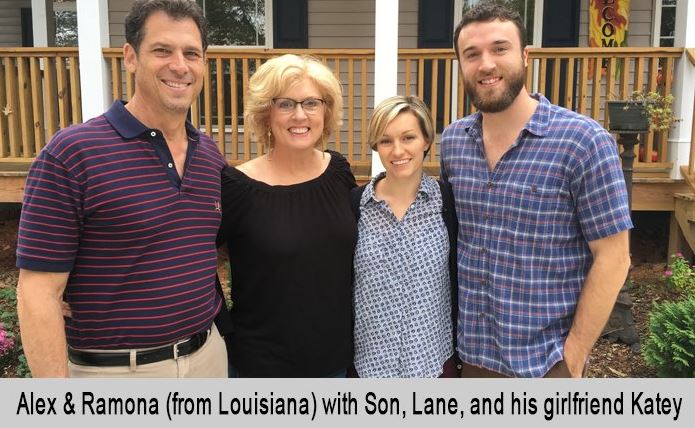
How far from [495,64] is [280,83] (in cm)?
84

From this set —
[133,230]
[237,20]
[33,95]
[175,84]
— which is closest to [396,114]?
[175,84]

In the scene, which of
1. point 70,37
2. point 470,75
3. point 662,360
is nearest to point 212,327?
point 470,75

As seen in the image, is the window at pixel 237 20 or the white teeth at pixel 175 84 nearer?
the white teeth at pixel 175 84

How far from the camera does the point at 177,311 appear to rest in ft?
7.24

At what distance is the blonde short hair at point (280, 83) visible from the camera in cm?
249

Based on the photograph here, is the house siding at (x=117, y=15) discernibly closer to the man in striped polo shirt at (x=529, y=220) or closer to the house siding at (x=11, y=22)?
the house siding at (x=11, y=22)

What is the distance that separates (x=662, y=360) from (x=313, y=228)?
129 inches

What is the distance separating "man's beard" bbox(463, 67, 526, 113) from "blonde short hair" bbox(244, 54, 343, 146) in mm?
582

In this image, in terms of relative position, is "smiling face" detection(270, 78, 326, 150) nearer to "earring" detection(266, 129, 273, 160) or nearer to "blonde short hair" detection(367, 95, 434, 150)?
"earring" detection(266, 129, 273, 160)

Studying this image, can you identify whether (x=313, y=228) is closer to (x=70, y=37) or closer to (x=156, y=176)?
(x=156, y=176)

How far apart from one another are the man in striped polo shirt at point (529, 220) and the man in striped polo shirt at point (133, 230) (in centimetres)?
104

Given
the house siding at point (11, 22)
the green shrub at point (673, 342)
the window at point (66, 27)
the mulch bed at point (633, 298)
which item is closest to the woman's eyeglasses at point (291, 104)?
the green shrub at point (673, 342)

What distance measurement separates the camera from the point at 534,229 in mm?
2275

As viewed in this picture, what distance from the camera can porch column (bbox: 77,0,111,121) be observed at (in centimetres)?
668
